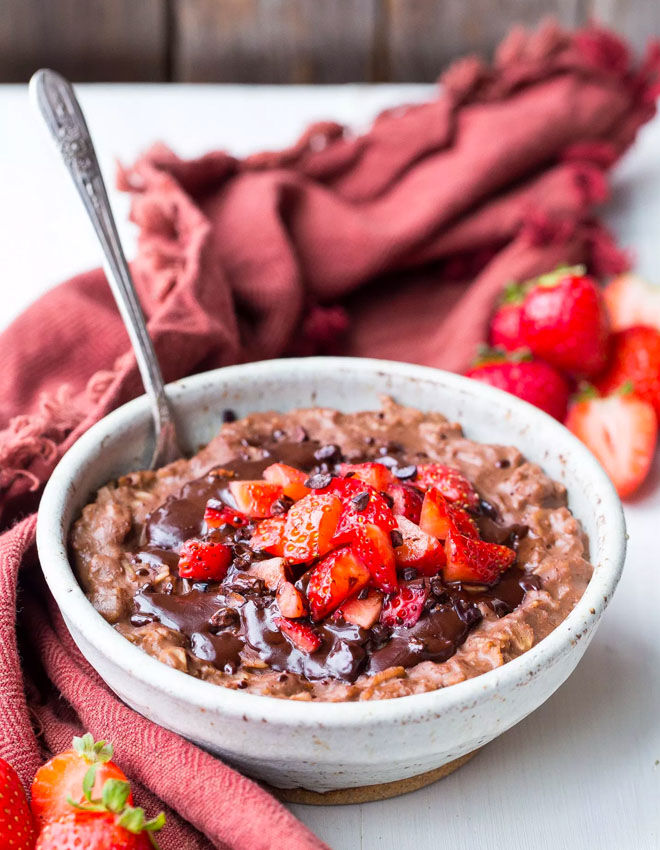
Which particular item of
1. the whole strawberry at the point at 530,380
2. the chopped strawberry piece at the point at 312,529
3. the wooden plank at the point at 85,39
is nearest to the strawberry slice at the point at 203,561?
the chopped strawberry piece at the point at 312,529

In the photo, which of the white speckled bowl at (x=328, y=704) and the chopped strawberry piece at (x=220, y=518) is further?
the chopped strawberry piece at (x=220, y=518)

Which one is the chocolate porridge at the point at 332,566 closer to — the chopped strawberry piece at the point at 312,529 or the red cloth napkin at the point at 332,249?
the chopped strawberry piece at the point at 312,529

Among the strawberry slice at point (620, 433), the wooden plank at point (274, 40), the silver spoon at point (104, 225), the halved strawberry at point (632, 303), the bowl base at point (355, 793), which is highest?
the silver spoon at point (104, 225)

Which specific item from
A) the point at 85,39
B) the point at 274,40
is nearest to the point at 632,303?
the point at 274,40

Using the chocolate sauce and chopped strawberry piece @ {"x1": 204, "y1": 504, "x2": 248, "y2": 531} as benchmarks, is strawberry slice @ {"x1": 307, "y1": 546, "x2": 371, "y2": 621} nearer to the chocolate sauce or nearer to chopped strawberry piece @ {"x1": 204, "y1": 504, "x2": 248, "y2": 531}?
the chocolate sauce

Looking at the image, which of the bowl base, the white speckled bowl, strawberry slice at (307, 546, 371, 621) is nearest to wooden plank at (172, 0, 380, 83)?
Result: the white speckled bowl

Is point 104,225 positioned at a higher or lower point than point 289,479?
higher

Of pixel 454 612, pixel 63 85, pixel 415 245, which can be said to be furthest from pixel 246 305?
pixel 454 612

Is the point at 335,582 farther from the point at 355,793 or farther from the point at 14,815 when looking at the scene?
the point at 14,815
